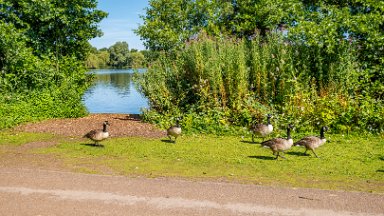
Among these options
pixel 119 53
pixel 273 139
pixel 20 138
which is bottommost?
pixel 20 138

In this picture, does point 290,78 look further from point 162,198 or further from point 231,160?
point 162,198

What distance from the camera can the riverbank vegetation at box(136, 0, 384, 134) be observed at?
16.2 m

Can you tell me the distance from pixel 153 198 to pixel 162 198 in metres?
0.18

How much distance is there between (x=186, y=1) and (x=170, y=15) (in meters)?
1.59

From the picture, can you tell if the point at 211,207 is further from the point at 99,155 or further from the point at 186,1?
the point at 186,1

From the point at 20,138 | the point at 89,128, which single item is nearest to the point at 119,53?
the point at 89,128

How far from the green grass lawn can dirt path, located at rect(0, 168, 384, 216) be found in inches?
35.8

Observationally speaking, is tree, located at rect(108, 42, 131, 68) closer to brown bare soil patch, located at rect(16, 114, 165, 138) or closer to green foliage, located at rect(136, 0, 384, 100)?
green foliage, located at rect(136, 0, 384, 100)

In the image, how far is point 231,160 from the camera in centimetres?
1187

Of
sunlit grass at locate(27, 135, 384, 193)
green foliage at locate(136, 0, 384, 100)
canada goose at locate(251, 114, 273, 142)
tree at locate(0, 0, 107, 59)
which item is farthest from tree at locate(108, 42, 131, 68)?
sunlit grass at locate(27, 135, 384, 193)

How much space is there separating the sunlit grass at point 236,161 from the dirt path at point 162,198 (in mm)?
938

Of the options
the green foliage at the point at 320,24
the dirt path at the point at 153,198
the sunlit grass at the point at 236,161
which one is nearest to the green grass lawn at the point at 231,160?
the sunlit grass at the point at 236,161

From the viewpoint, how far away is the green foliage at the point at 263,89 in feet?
52.8

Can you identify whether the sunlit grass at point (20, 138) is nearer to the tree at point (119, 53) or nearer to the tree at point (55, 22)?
the tree at point (55, 22)
